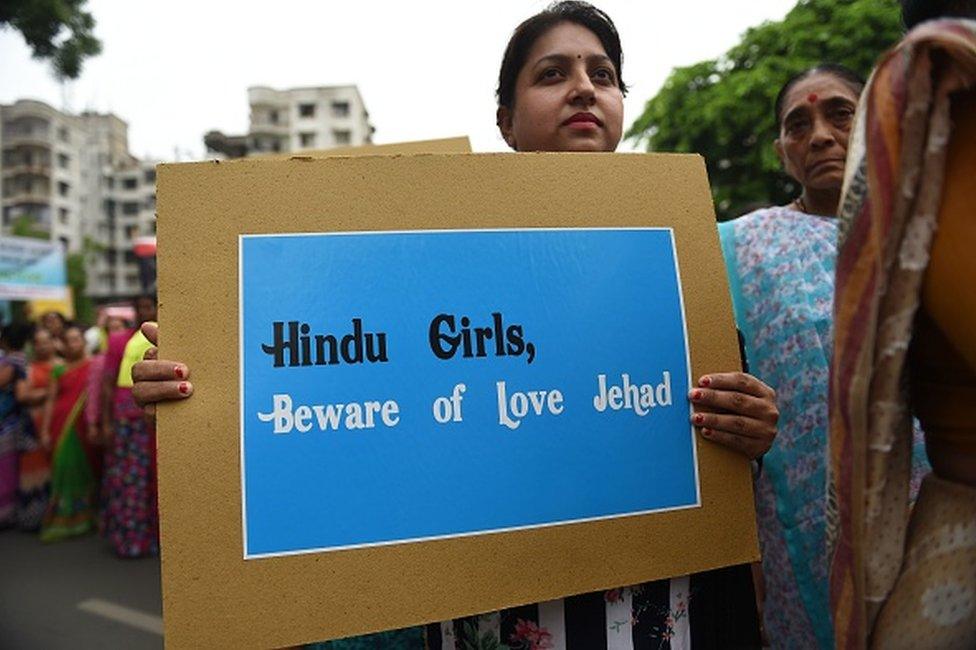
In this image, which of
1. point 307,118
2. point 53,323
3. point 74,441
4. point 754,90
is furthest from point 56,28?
point 307,118

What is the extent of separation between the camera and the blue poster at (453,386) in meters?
0.83

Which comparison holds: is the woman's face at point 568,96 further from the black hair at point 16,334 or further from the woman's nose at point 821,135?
the black hair at point 16,334

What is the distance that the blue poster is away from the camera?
2.73ft

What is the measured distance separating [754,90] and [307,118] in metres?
44.7

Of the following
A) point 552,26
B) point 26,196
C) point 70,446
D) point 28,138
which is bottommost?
point 70,446

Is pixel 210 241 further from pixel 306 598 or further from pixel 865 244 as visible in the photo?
pixel 865 244

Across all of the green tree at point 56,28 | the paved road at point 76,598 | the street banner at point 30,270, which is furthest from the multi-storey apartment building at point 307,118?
the paved road at point 76,598

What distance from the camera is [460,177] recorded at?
941 millimetres

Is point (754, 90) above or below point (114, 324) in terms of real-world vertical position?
above

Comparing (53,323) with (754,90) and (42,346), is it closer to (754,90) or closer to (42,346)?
(42,346)

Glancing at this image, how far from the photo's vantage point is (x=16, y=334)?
5.61 meters

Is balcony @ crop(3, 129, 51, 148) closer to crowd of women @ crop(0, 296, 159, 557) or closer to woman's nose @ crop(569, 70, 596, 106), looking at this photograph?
crowd of women @ crop(0, 296, 159, 557)

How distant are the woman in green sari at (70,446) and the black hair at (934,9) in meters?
5.81

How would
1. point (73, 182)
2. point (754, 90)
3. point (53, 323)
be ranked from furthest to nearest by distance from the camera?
point (73, 182)
point (754, 90)
point (53, 323)
